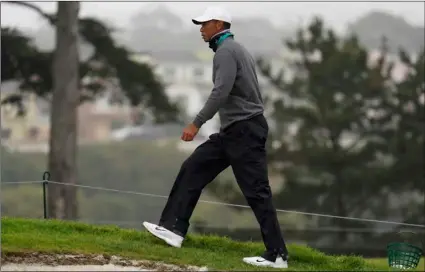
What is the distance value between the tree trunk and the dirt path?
14842 millimetres

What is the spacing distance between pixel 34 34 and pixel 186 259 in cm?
1821

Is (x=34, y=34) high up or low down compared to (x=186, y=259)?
up

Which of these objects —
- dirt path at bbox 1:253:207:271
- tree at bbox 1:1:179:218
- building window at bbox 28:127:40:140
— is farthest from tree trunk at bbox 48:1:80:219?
building window at bbox 28:127:40:140

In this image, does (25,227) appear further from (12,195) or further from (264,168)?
(12,195)

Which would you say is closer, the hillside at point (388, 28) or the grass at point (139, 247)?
the grass at point (139, 247)

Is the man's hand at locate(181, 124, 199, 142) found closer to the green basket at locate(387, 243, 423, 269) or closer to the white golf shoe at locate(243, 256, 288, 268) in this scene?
the white golf shoe at locate(243, 256, 288, 268)

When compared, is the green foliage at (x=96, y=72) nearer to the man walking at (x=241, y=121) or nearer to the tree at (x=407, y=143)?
the tree at (x=407, y=143)

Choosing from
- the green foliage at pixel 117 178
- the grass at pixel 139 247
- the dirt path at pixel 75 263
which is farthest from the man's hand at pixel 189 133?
the green foliage at pixel 117 178

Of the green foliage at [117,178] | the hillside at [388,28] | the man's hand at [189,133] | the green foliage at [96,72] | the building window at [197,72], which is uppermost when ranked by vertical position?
the hillside at [388,28]

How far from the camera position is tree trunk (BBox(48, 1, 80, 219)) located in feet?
69.6

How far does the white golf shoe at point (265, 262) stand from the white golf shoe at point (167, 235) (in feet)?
1.70

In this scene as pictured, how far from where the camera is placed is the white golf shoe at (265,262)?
6820 millimetres

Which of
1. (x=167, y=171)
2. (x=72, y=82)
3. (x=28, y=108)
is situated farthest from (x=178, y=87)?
(x=72, y=82)

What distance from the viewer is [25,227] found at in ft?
24.4
